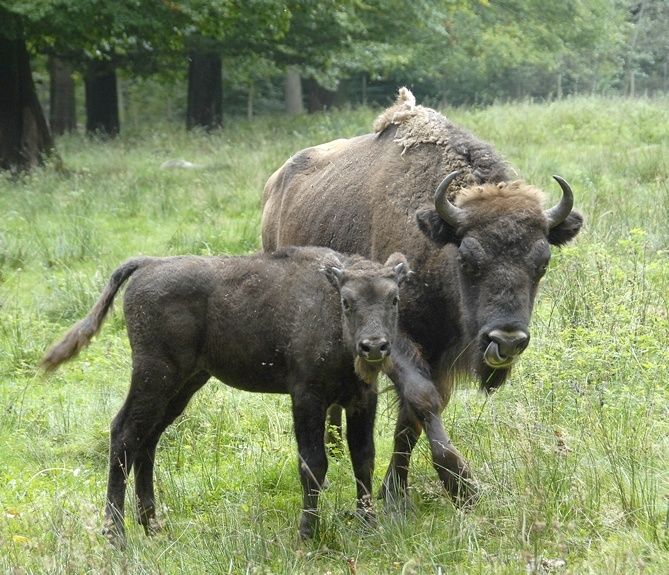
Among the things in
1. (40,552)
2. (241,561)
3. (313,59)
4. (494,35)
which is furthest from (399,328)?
(494,35)

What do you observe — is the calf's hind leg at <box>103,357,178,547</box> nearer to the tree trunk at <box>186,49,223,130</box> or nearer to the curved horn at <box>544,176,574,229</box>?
the curved horn at <box>544,176,574,229</box>

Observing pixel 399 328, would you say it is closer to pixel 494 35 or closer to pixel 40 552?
pixel 40 552

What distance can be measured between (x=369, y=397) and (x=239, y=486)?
133 centimetres

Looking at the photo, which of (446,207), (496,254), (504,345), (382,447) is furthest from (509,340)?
(382,447)

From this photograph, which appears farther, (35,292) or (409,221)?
(35,292)

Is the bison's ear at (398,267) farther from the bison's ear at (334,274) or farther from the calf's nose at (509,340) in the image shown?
the calf's nose at (509,340)

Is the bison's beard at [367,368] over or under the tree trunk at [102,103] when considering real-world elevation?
over

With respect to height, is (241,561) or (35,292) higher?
(241,561)

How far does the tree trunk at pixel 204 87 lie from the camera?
28094 mm

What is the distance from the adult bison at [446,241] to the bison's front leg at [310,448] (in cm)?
46

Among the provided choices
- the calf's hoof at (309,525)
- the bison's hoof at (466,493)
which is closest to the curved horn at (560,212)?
the bison's hoof at (466,493)

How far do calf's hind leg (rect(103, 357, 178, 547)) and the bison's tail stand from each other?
39cm

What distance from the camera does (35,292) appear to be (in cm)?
1185

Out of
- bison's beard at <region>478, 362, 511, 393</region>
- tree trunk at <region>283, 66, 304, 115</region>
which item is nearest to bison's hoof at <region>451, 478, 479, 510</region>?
bison's beard at <region>478, 362, 511, 393</region>
